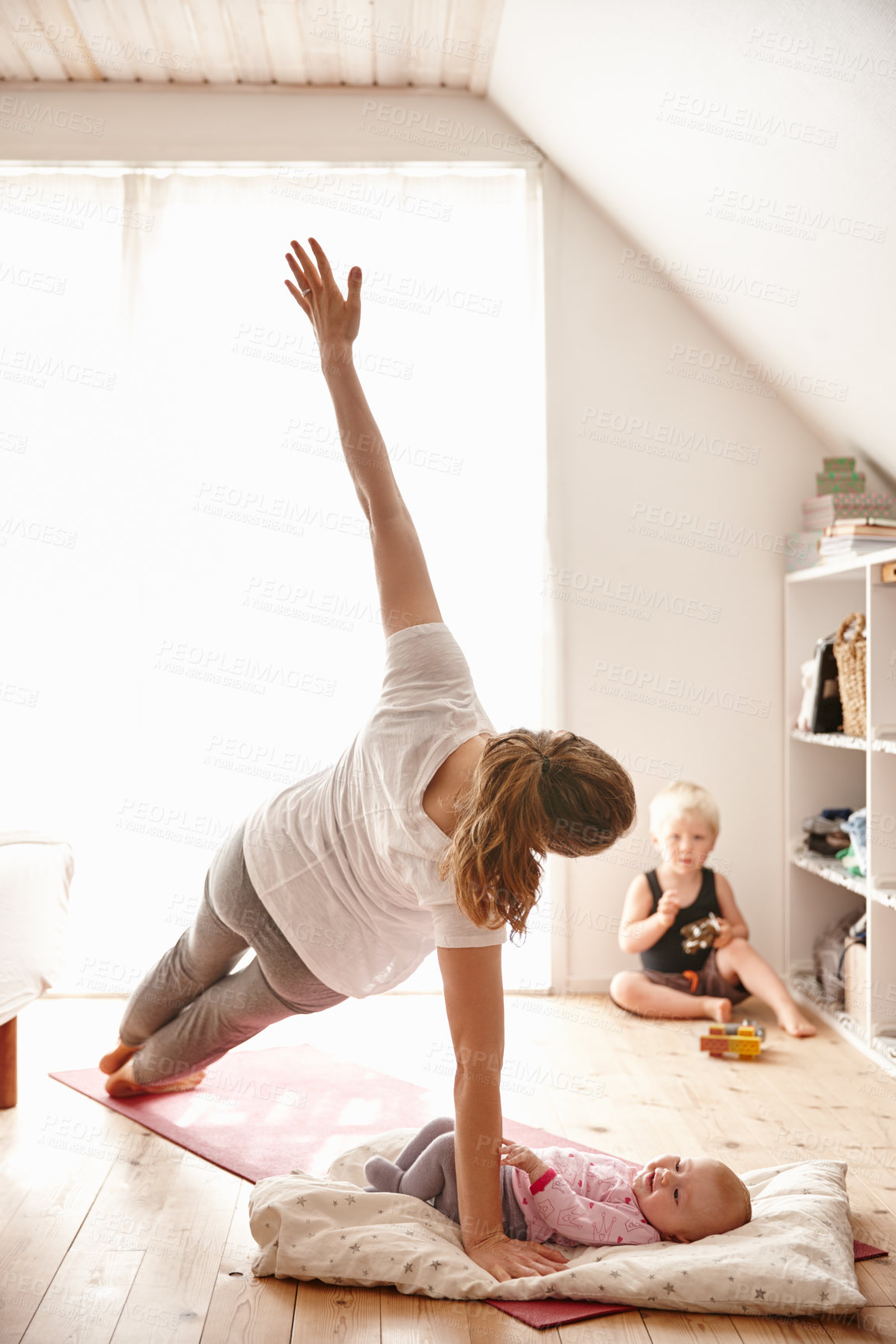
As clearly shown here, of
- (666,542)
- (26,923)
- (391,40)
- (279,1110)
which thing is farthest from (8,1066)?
(391,40)

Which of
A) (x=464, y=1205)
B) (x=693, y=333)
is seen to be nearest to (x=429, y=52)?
(x=693, y=333)

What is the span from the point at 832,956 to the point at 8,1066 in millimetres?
2129

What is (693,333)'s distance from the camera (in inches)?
137

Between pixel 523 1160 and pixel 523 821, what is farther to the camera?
pixel 523 1160

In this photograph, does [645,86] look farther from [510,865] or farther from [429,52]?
[510,865]

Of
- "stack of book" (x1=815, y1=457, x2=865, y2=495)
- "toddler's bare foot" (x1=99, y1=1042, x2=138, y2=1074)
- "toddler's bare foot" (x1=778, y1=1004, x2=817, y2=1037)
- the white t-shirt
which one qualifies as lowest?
"toddler's bare foot" (x1=778, y1=1004, x2=817, y2=1037)

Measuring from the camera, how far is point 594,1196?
1799 millimetres

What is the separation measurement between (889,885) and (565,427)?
5.25 ft

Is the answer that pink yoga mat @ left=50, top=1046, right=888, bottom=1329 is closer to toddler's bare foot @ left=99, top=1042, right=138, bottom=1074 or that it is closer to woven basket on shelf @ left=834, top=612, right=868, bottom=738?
toddler's bare foot @ left=99, top=1042, right=138, bottom=1074

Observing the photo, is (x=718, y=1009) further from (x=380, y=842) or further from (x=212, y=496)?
(x=212, y=496)

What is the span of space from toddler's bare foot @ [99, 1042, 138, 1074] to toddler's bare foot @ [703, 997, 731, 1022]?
151cm

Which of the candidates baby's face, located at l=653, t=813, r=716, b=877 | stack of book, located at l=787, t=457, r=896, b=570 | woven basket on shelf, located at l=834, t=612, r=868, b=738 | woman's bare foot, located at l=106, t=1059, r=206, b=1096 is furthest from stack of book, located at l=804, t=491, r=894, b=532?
woman's bare foot, located at l=106, t=1059, r=206, b=1096

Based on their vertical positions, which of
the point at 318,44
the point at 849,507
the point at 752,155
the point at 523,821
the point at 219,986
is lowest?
the point at 219,986

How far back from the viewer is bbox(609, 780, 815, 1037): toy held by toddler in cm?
315
